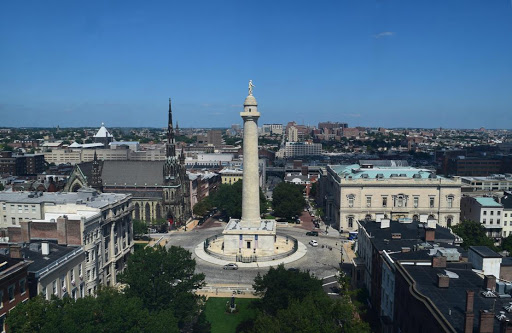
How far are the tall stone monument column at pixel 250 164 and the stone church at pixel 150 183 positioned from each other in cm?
2771

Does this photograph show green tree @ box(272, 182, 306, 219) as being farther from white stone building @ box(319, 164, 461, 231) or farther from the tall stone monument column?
the tall stone monument column

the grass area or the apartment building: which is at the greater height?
the apartment building

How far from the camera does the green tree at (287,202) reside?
111 metres

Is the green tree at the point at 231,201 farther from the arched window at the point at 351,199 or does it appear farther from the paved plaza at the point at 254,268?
the arched window at the point at 351,199

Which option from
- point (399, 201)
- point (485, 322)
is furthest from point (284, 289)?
point (399, 201)

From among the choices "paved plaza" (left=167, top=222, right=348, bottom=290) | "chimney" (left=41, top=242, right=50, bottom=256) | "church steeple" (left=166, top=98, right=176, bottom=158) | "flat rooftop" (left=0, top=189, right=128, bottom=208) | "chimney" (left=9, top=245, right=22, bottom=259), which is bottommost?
"paved plaza" (left=167, top=222, right=348, bottom=290)

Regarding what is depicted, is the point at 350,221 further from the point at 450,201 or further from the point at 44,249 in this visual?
the point at 44,249

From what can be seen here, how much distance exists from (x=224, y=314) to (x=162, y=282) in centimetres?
1324

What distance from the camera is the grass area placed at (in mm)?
51281

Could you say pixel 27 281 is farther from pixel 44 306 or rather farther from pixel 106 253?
pixel 106 253

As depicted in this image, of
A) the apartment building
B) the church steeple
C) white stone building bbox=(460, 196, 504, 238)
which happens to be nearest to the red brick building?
the apartment building

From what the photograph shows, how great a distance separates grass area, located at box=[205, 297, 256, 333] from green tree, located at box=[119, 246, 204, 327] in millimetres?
4820

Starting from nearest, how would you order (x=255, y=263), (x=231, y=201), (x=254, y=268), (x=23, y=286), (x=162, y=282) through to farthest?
(x=23, y=286) < (x=162, y=282) < (x=254, y=268) < (x=255, y=263) < (x=231, y=201)

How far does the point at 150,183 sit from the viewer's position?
110812mm
